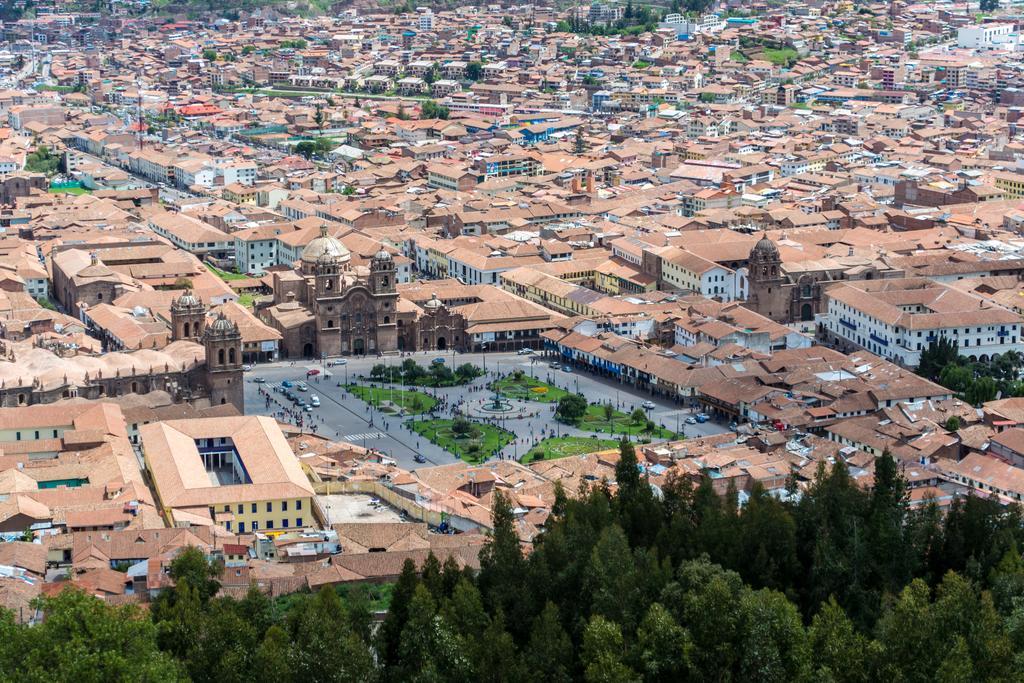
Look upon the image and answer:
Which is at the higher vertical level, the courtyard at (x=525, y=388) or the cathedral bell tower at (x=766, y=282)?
the cathedral bell tower at (x=766, y=282)

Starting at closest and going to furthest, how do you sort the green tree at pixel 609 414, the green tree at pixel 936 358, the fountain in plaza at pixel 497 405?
the green tree at pixel 609 414
the fountain in plaza at pixel 497 405
the green tree at pixel 936 358

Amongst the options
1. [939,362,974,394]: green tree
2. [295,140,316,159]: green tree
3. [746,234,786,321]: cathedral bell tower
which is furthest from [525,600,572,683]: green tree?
[295,140,316,159]: green tree

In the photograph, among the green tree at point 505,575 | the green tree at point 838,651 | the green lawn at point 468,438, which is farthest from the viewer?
the green lawn at point 468,438

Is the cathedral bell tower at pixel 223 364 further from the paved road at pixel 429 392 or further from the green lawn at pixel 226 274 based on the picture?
the green lawn at pixel 226 274

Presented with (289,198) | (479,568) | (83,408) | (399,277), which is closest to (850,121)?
(289,198)

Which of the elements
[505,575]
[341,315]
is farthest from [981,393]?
[505,575]

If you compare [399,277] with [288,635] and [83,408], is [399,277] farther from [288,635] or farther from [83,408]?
[288,635]

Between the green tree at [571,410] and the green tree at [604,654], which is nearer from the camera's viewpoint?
the green tree at [604,654]

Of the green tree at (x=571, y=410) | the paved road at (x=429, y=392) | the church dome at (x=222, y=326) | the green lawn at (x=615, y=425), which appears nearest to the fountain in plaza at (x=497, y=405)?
the paved road at (x=429, y=392)
